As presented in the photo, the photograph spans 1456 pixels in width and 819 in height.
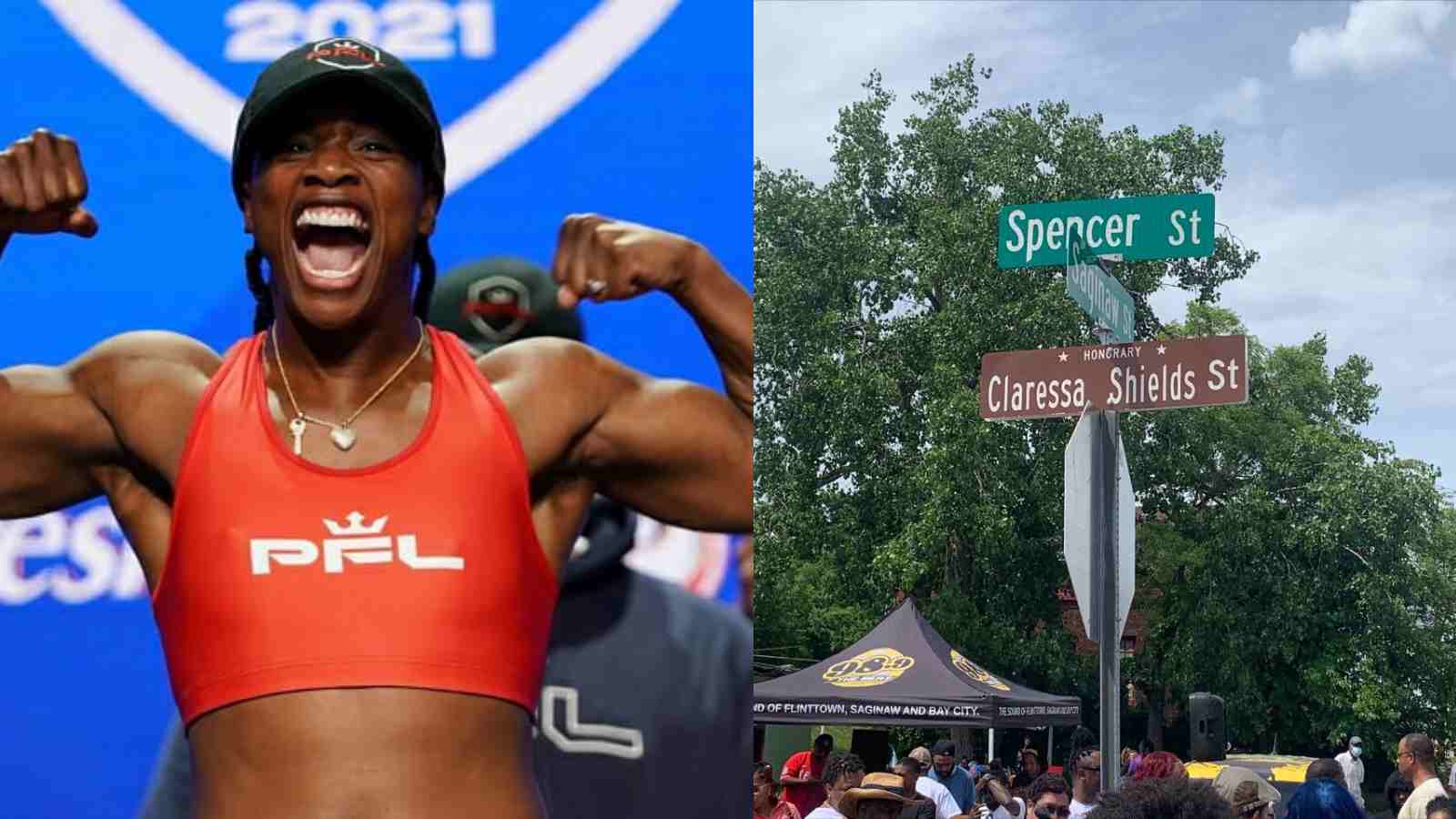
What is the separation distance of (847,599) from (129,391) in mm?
26526

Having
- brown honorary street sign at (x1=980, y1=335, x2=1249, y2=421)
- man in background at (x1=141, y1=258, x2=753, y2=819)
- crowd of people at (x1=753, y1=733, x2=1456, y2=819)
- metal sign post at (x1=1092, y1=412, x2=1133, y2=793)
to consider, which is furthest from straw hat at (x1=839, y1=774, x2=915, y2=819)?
man in background at (x1=141, y1=258, x2=753, y2=819)

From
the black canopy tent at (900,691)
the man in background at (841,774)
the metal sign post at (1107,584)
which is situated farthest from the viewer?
the black canopy tent at (900,691)

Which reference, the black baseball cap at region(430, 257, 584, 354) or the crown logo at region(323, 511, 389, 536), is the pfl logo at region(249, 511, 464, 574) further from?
the black baseball cap at region(430, 257, 584, 354)

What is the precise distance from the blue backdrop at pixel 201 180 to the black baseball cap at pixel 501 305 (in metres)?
0.03

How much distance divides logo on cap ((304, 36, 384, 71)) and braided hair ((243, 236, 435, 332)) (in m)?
0.30

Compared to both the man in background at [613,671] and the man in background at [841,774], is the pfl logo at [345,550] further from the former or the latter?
the man in background at [841,774]

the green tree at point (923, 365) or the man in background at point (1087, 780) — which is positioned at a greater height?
the green tree at point (923, 365)

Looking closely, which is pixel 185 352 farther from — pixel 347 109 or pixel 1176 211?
pixel 1176 211

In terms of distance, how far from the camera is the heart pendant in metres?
2.75

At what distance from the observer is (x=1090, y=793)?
345 inches

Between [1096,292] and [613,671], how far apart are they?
4853 millimetres

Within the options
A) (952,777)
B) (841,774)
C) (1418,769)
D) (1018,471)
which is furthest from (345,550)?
(1018,471)

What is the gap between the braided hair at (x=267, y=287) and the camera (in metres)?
2.89

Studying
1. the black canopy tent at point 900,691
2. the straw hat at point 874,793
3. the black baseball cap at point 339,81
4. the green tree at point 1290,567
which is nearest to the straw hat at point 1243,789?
the straw hat at point 874,793
